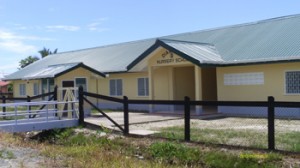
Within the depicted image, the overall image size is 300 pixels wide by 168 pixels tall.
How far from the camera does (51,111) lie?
1603 centimetres

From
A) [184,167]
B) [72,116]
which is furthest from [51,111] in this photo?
[184,167]

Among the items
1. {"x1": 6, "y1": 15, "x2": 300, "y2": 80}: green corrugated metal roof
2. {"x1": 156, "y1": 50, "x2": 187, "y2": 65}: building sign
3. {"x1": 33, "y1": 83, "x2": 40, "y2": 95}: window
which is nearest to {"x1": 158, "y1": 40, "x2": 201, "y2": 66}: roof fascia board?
{"x1": 156, "y1": 50, "x2": 187, "y2": 65}: building sign

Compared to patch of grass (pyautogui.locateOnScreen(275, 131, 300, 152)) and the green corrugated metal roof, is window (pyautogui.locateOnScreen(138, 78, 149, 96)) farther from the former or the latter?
patch of grass (pyautogui.locateOnScreen(275, 131, 300, 152))

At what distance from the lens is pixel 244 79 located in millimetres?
21906

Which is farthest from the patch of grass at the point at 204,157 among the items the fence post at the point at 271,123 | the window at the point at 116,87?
the window at the point at 116,87

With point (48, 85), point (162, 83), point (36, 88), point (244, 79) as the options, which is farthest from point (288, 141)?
point (36, 88)

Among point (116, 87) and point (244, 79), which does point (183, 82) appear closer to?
point (116, 87)

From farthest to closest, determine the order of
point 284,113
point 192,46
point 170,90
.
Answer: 1. point 170,90
2. point 192,46
3. point 284,113

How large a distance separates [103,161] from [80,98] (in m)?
7.58

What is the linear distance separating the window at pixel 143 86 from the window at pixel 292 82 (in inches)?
398

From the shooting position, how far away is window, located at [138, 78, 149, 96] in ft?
91.5

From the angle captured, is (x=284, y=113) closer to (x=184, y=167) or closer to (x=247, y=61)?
(x=247, y=61)

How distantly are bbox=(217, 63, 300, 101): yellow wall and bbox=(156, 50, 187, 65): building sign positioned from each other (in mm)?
2243

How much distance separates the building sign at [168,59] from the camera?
75.6 ft
